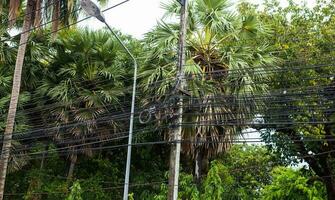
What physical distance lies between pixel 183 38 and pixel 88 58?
7.62 m

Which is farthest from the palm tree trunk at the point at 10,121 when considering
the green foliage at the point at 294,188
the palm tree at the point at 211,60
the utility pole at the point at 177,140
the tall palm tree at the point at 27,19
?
the green foliage at the point at 294,188

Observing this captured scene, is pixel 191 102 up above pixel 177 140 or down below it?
above

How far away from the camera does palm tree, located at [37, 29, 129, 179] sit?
16.4m

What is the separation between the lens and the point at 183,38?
1038 centimetres

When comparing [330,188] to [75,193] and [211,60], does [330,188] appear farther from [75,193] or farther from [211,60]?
[75,193]

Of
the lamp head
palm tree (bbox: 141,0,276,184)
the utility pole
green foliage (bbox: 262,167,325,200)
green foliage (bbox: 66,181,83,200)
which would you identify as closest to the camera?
the utility pole

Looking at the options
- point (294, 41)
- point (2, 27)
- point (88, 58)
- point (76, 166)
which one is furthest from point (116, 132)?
point (294, 41)

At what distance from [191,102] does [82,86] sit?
22.9 ft

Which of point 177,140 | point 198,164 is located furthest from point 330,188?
point 177,140

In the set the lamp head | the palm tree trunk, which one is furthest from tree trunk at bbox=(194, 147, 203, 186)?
the palm tree trunk

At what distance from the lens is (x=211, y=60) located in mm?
13633

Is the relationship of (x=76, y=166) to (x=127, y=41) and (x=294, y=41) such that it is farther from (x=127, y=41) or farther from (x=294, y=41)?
(x=294, y=41)

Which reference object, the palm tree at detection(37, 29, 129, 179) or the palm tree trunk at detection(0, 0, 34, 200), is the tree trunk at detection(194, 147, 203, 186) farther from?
the palm tree trunk at detection(0, 0, 34, 200)

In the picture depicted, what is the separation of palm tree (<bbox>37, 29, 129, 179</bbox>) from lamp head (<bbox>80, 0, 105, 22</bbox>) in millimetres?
5892
